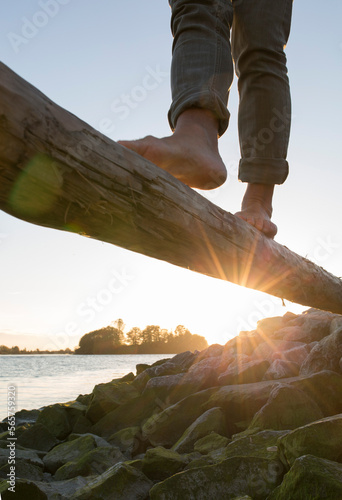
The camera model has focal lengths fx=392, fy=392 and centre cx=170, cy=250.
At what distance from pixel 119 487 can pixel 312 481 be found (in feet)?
4.86

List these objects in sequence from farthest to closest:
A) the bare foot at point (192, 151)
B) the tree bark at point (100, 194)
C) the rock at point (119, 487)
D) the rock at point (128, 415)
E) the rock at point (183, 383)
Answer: the rock at point (128, 415)
the rock at point (183, 383)
the rock at point (119, 487)
the bare foot at point (192, 151)
the tree bark at point (100, 194)

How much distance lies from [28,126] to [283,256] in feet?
5.18

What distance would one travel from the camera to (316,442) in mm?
2254

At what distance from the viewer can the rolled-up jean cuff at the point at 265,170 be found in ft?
6.80

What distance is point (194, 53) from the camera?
5.65ft

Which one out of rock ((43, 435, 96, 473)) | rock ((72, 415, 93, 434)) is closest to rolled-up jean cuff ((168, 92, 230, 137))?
rock ((43, 435, 96, 473))

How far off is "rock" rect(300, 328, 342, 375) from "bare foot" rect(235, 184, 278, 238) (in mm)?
2111

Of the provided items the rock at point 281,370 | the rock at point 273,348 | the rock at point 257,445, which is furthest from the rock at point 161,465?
the rock at point 273,348

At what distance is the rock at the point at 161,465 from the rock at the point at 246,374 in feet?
5.47

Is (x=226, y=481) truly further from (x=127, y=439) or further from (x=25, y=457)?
(x=25, y=457)

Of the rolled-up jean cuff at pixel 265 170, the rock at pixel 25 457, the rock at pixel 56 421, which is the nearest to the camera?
the rolled-up jean cuff at pixel 265 170

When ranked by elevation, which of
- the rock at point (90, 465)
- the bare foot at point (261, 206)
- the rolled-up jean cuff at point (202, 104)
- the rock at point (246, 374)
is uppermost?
the rolled-up jean cuff at point (202, 104)

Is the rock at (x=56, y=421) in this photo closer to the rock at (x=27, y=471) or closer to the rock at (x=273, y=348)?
the rock at (x=27, y=471)


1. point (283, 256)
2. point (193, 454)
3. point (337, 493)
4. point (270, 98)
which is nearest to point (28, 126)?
point (270, 98)
